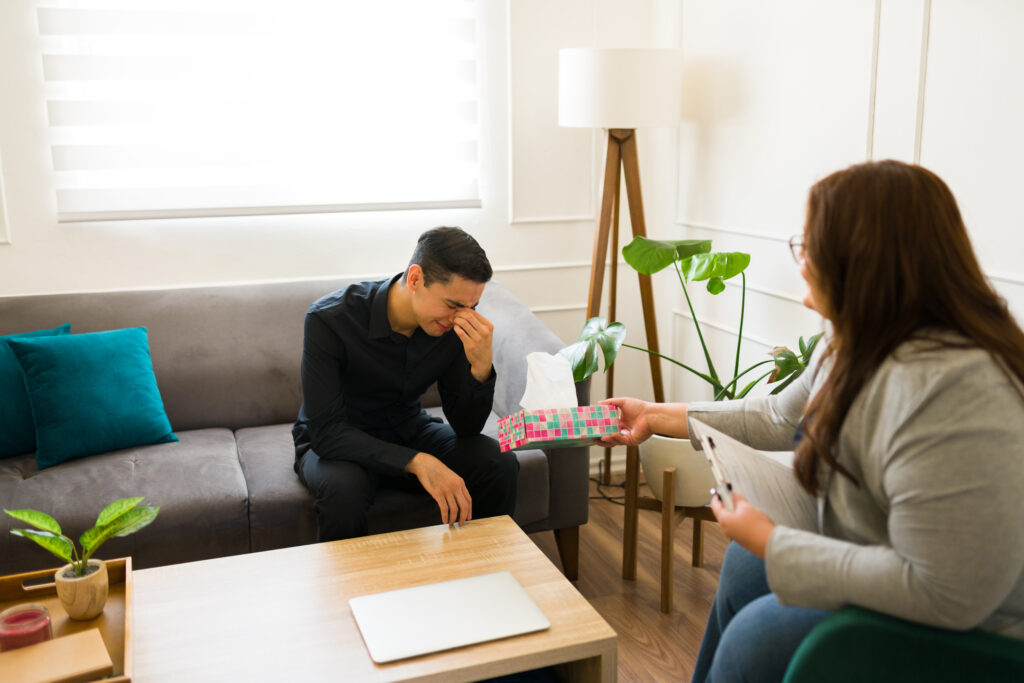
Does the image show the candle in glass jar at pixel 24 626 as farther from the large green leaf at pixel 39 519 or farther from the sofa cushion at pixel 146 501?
the sofa cushion at pixel 146 501

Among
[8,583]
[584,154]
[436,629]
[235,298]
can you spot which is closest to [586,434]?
[436,629]

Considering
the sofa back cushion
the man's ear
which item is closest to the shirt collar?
the man's ear

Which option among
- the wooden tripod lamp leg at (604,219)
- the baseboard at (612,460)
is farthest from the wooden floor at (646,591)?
the wooden tripod lamp leg at (604,219)

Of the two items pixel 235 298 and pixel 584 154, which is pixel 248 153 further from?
pixel 584 154

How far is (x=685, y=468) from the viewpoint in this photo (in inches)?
97.0

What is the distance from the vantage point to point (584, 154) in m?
3.45

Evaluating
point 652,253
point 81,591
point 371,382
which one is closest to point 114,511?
point 81,591

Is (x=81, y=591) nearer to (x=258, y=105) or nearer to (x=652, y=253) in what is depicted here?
(x=652, y=253)

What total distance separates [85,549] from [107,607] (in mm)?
133

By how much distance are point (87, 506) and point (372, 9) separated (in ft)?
6.39

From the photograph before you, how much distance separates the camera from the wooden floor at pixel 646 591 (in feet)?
7.32

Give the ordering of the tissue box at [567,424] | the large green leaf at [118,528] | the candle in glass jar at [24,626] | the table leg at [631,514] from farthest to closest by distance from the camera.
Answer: the table leg at [631,514] < the tissue box at [567,424] < the large green leaf at [118,528] < the candle in glass jar at [24,626]

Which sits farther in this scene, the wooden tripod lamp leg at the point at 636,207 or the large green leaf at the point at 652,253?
the wooden tripod lamp leg at the point at 636,207

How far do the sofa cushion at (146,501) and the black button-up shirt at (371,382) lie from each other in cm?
25
